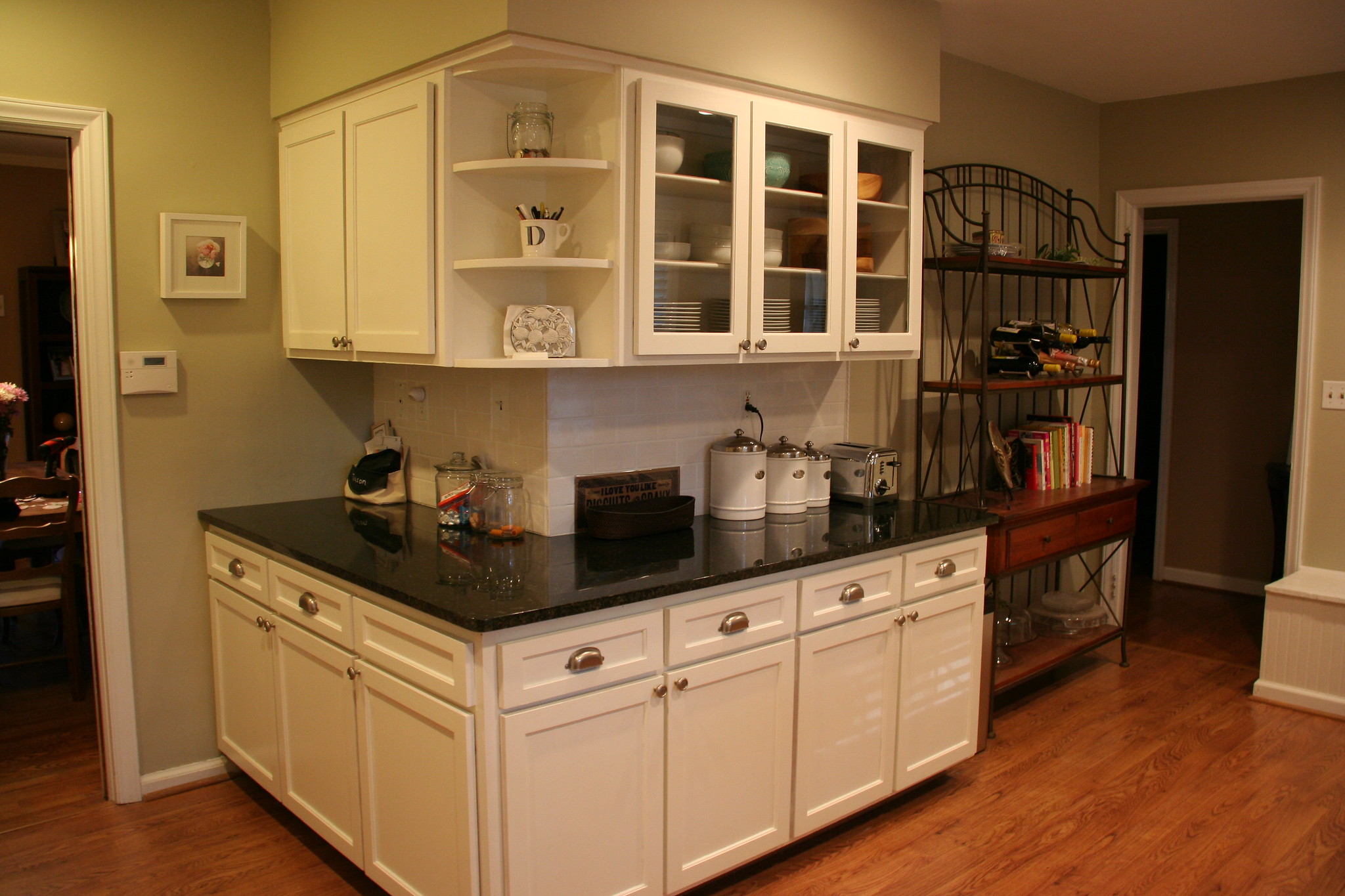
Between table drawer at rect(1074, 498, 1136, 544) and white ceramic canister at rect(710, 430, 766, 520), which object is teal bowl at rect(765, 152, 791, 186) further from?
table drawer at rect(1074, 498, 1136, 544)

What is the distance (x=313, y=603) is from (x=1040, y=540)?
246cm

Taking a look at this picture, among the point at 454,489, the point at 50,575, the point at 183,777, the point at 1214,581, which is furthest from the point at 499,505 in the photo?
the point at 1214,581

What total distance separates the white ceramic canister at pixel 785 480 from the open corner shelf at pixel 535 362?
0.75 metres

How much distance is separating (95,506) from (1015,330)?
126 inches

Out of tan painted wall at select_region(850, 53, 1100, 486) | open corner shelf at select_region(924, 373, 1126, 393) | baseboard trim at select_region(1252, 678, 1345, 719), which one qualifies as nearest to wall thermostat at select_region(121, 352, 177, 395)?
tan painted wall at select_region(850, 53, 1100, 486)

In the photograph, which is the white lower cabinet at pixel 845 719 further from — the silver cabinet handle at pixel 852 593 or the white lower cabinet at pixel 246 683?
the white lower cabinet at pixel 246 683

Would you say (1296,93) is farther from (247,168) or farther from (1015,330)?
(247,168)

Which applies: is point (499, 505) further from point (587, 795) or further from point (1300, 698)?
point (1300, 698)

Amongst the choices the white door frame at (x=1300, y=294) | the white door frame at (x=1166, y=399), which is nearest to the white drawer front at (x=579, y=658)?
the white door frame at (x=1300, y=294)

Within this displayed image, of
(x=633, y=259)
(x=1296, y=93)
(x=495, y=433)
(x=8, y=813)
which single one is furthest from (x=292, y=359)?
(x=1296, y=93)

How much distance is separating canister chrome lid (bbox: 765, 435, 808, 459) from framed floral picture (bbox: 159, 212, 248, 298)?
5.67ft

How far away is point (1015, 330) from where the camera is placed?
367cm

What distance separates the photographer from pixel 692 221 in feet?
8.41

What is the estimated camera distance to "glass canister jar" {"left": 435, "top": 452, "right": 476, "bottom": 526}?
2.73m
